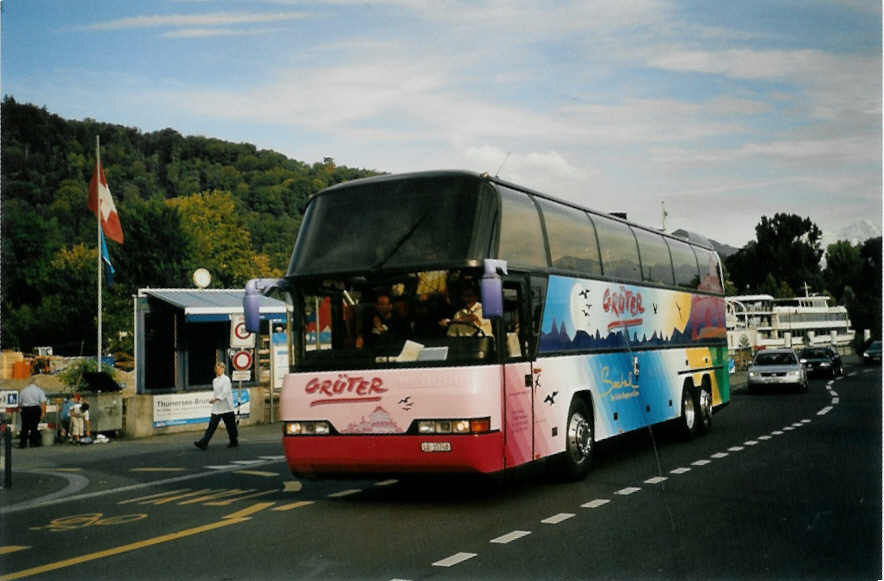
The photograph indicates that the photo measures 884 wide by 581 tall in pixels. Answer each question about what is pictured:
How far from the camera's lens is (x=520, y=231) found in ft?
38.6

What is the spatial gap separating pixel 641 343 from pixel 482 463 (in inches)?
255

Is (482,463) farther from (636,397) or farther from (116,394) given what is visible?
(116,394)

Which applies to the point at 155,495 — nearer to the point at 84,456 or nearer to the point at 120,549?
the point at 120,549

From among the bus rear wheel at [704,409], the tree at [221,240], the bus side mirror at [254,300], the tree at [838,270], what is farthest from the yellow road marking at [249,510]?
the tree at [221,240]

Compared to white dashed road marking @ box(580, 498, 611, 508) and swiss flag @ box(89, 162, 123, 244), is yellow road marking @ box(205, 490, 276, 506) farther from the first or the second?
swiss flag @ box(89, 162, 123, 244)

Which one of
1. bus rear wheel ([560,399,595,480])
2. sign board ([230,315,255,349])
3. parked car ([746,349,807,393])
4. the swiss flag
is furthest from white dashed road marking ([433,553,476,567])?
parked car ([746,349,807,393])

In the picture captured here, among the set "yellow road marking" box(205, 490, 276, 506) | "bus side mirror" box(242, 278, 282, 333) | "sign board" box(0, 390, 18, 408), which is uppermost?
"bus side mirror" box(242, 278, 282, 333)

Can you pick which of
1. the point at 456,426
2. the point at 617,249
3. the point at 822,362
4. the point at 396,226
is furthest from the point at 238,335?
the point at 822,362

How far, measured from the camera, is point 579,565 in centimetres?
769

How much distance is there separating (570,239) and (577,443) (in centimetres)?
276

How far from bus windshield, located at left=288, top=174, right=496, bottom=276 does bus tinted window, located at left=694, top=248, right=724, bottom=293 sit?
1085 cm

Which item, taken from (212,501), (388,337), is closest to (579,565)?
(388,337)

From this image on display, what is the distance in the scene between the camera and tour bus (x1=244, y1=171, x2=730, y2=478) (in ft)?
34.2

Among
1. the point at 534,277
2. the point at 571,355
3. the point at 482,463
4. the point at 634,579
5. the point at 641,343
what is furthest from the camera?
the point at 641,343
